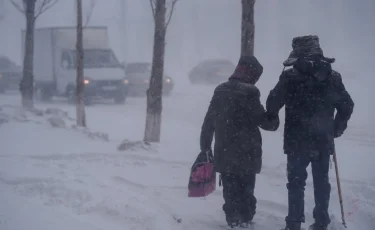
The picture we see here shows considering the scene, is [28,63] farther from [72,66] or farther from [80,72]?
[72,66]

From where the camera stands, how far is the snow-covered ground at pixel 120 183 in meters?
4.64

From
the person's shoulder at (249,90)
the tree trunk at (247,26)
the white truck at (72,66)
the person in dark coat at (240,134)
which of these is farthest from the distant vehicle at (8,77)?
the person's shoulder at (249,90)

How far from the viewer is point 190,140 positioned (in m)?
9.98

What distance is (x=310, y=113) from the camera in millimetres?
4086

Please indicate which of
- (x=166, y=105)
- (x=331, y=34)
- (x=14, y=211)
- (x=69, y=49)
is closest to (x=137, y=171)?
(x=14, y=211)

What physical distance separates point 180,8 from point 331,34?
66.0 feet

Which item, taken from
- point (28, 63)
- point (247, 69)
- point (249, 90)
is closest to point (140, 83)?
point (28, 63)

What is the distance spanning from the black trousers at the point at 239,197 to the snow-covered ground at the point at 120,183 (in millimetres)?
333

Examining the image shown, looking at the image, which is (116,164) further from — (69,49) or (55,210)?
(69,49)

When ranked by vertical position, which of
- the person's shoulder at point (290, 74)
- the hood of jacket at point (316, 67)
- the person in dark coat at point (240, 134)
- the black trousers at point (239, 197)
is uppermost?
the hood of jacket at point (316, 67)

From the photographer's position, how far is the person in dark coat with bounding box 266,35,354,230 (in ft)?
13.3

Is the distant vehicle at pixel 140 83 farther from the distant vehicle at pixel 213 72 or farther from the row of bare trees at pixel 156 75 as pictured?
the row of bare trees at pixel 156 75

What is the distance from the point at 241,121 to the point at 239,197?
0.82m

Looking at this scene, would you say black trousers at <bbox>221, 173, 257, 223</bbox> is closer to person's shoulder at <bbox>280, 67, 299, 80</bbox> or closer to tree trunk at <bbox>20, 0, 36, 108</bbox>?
person's shoulder at <bbox>280, 67, 299, 80</bbox>
